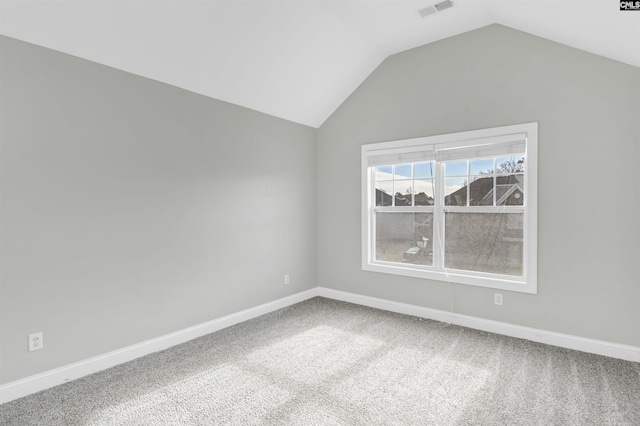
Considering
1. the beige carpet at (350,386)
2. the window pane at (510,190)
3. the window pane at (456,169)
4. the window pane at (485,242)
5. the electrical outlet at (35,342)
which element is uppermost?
the window pane at (456,169)

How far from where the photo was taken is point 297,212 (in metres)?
4.49

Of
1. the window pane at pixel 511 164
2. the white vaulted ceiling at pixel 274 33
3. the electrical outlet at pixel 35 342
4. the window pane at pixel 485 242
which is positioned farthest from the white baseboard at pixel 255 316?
the white vaulted ceiling at pixel 274 33

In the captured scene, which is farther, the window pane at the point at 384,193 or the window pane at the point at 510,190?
the window pane at the point at 384,193

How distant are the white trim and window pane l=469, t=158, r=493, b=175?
2.78m

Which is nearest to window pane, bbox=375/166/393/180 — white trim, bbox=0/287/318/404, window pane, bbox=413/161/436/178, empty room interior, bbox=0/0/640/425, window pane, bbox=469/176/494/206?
empty room interior, bbox=0/0/640/425

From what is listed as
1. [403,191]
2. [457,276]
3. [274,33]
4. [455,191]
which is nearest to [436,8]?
[274,33]

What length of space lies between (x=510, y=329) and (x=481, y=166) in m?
1.65

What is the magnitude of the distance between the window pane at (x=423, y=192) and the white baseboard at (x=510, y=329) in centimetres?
122

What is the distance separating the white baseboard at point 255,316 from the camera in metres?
2.35

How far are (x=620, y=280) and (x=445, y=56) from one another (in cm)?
266

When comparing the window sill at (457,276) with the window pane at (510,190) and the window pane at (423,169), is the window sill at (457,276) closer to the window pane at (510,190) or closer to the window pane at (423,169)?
the window pane at (510,190)

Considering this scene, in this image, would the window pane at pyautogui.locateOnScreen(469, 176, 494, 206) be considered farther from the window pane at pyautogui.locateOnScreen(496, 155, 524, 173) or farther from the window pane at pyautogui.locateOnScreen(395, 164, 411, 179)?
the window pane at pyautogui.locateOnScreen(395, 164, 411, 179)

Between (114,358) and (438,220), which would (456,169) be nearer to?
(438,220)

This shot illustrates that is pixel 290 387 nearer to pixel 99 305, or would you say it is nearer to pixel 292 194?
pixel 99 305
